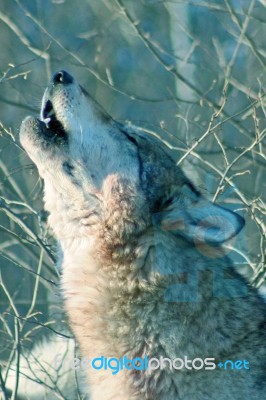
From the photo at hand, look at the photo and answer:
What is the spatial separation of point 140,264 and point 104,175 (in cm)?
59

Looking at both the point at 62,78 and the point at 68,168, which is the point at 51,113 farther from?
the point at 68,168

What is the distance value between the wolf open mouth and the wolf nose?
0.43 feet

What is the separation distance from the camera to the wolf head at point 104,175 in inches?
184

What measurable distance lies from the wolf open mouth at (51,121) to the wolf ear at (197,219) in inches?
28.1

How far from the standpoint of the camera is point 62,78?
5.03 metres

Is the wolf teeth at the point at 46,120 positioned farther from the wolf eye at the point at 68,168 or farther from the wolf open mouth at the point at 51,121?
the wolf eye at the point at 68,168

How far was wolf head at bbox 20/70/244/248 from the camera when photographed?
467 centimetres

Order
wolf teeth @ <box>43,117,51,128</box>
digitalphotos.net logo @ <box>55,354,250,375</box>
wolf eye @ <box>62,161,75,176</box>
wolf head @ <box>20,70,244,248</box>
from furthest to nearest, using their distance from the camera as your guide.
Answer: wolf teeth @ <box>43,117,51,128</box> → wolf eye @ <box>62,161,75,176</box> → wolf head @ <box>20,70,244,248</box> → digitalphotos.net logo @ <box>55,354,250,375</box>

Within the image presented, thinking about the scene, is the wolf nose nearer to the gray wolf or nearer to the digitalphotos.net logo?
the gray wolf

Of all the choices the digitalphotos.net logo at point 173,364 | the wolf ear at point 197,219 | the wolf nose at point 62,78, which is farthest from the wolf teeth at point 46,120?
the digitalphotos.net logo at point 173,364

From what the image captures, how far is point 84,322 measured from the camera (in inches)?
183

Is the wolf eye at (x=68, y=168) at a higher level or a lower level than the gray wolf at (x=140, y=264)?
higher

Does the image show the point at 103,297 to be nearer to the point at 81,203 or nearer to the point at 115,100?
the point at 81,203

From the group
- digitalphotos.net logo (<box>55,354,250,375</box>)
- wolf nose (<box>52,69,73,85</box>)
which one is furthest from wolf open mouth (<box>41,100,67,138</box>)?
digitalphotos.net logo (<box>55,354,250,375</box>)
